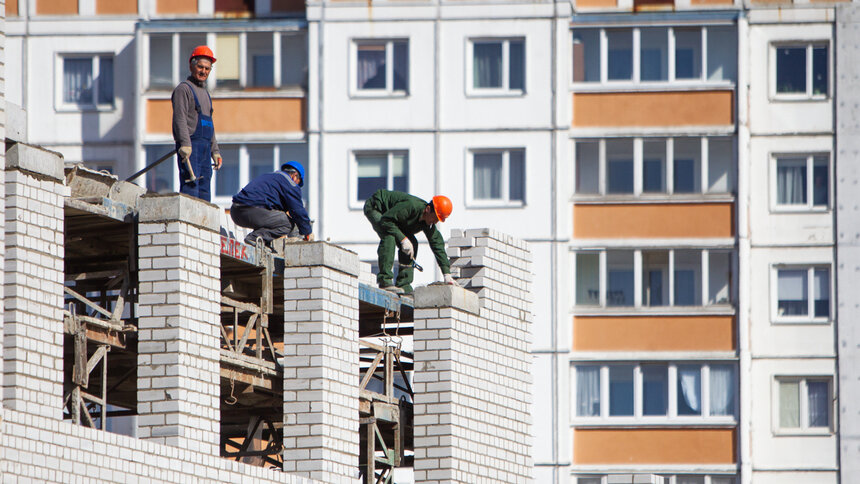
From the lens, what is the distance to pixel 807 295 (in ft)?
132

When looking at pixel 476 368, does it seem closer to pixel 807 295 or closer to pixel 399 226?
pixel 399 226

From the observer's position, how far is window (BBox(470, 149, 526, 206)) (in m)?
40.1

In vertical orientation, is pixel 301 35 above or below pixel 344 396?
above

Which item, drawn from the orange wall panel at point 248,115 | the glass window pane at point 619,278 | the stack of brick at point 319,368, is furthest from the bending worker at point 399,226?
the orange wall panel at point 248,115

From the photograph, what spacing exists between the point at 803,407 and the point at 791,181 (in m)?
4.71

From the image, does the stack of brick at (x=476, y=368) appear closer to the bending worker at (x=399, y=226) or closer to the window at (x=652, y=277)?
the bending worker at (x=399, y=226)

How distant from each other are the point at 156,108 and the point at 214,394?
2204 cm

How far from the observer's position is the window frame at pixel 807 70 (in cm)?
4066

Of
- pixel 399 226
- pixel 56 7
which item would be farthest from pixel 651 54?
pixel 399 226

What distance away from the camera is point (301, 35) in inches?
1602

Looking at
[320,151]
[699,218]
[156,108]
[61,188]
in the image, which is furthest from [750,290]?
[61,188]

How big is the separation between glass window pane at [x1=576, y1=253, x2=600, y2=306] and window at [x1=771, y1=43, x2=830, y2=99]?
5294 millimetres

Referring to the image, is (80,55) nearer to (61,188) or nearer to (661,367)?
(661,367)

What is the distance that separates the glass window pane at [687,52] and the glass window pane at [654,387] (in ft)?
20.0
